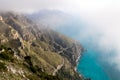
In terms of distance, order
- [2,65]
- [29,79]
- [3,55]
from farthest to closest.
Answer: [3,55] → [29,79] → [2,65]

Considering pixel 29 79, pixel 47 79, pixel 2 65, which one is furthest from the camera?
pixel 47 79

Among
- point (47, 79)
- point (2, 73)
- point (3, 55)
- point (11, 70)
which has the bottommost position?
point (2, 73)

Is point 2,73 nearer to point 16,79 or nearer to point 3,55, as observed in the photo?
point 16,79

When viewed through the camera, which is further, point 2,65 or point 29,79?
point 29,79

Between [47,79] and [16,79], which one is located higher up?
[47,79]

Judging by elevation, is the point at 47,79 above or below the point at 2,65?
above

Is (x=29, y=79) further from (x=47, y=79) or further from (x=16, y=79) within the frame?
(x=47, y=79)

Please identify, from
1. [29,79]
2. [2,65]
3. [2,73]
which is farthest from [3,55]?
[2,73]

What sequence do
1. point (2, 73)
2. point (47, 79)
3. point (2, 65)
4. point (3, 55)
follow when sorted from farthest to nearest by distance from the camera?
1. point (47, 79)
2. point (3, 55)
3. point (2, 65)
4. point (2, 73)

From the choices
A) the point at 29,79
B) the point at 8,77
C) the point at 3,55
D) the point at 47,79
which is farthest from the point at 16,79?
the point at 47,79
